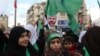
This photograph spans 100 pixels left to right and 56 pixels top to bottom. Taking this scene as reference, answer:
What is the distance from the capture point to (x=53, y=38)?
20.4ft

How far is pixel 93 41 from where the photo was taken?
4613 mm

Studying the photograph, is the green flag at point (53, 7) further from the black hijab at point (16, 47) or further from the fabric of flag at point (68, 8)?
the black hijab at point (16, 47)

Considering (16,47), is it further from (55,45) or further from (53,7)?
(53,7)

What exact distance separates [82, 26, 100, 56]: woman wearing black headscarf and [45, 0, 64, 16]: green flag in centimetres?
282

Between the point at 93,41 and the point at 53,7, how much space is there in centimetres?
329

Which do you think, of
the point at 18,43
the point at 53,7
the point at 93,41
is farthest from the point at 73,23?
the point at 93,41

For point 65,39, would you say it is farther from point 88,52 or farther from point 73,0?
point 88,52

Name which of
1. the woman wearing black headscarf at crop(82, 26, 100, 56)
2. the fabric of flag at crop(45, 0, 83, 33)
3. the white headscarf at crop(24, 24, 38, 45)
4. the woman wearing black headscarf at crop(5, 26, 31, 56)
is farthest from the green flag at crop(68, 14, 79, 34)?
the woman wearing black headscarf at crop(82, 26, 100, 56)

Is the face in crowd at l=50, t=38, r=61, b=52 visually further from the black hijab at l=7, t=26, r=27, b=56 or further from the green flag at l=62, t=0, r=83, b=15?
the green flag at l=62, t=0, r=83, b=15

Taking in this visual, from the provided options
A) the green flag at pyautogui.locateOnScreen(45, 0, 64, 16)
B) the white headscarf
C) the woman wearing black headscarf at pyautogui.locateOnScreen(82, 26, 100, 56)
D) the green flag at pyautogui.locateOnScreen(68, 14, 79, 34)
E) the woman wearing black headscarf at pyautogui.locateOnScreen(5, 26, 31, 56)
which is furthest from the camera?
the white headscarf

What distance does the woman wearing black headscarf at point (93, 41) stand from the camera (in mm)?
4602

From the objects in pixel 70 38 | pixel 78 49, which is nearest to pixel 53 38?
pixel 78 49

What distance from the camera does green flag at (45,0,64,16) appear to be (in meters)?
7.56

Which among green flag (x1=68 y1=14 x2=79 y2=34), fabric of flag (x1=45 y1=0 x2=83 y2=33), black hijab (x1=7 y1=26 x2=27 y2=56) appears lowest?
black hijab (x1=7 y1=26 x2=27 y2=56)
